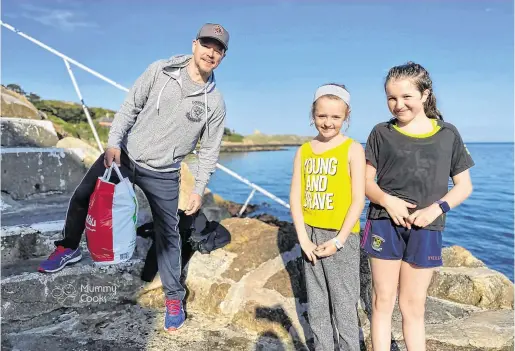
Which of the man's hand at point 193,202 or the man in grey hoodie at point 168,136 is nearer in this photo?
the man in grey hoodie at point 168,136

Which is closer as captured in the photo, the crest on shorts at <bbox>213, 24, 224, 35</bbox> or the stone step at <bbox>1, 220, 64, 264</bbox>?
the crest on shorts at <bbox>213, 24, 224, 35</bbox>

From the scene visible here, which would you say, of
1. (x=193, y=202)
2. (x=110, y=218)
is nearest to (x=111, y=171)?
(x=110, y=218)

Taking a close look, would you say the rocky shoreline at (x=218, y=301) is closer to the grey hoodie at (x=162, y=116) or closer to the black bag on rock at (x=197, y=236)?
the black bag on rock at (x=197, y=236)

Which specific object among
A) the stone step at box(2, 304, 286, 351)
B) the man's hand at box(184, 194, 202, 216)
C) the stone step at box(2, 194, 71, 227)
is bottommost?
the stone step at box(2, 304, 286, 351)

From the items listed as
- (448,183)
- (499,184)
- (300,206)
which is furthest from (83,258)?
(499,184)

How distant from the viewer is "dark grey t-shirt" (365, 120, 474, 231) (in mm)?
2199

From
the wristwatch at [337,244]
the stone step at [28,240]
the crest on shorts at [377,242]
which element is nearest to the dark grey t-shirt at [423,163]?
the crest on shorts at [377,242]

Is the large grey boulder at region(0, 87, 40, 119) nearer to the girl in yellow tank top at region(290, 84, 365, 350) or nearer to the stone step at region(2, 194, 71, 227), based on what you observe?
the stone step at region(2, 194, 71, 227)

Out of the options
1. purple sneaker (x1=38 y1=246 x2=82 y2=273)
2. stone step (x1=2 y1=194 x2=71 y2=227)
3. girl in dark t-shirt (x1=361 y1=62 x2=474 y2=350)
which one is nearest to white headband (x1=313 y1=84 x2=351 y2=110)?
girl in dark t-shirt (x1=361 y1=62 x2=474 y2=350)

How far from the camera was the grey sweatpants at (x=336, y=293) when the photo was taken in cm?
238

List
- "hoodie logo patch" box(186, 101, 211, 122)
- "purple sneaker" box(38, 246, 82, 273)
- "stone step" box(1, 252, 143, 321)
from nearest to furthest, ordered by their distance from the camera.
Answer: "hoodie logo patch" box(186, 101, 211, 122) → "stone step" box(1, 252, 143, 321) → "purple sneaker" box(38, 246, 82, 273)

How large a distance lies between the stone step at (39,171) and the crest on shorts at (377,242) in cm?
461

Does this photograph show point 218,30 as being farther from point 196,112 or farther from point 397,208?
point 397,208

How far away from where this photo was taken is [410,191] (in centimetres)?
226
